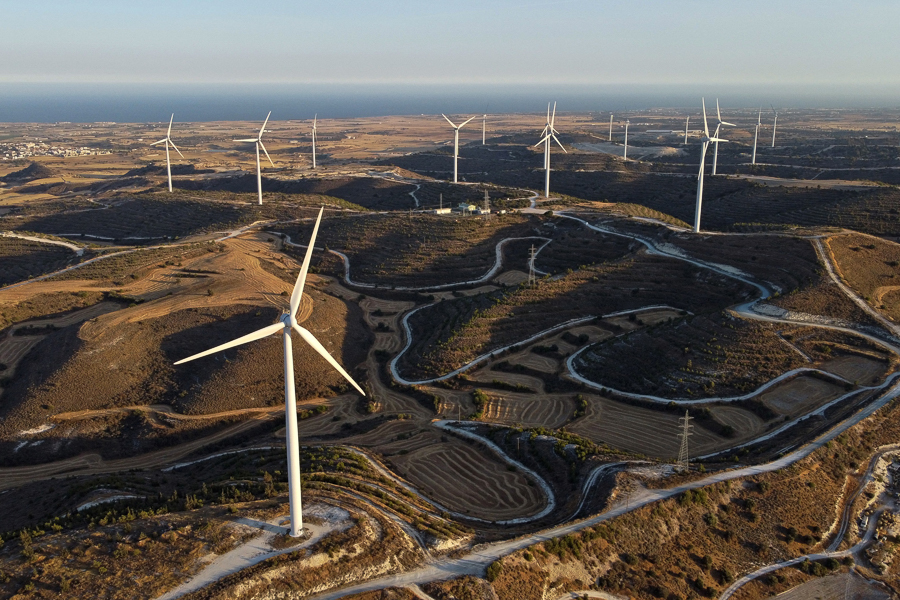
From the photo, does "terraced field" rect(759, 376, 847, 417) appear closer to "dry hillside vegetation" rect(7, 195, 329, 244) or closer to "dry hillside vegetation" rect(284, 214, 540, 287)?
"dry hillside vegetation" rect(284, 214, 540, 287)

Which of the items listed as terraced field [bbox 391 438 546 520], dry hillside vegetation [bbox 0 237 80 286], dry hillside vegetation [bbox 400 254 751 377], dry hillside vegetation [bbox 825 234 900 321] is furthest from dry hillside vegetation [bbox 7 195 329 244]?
dry hillside vegetation [bbox 825 234 900 321]

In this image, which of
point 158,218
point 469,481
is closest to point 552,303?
point 469,481

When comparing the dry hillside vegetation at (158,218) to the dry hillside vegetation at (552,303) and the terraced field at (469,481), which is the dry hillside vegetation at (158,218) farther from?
the terraced field at (469,481)

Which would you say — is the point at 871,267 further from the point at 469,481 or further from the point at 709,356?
the point at 469,481

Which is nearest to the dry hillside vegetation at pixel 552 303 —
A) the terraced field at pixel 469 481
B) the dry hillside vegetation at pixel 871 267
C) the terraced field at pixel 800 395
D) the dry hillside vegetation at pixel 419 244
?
the dry hillside vegetation at pixel 871 267

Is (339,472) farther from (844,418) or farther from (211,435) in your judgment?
(844,418)

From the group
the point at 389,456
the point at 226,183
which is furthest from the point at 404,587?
the point at 226,183
